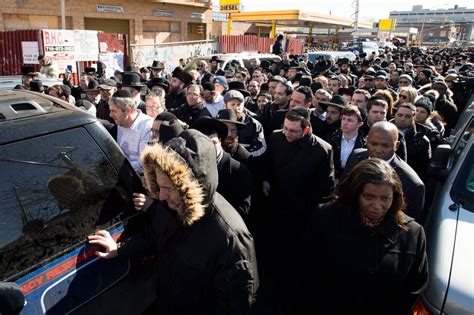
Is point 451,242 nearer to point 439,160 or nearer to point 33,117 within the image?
point 439,160

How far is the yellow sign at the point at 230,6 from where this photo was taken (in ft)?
92.1

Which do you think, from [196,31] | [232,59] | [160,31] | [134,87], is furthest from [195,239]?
[196,31]

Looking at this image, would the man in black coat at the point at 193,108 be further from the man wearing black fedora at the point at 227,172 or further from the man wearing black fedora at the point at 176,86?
the man wearing black fedora at the point at 227,172

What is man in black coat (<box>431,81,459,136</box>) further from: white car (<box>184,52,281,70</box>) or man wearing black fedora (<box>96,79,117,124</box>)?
white car (<box>184,52,281,70</box>)

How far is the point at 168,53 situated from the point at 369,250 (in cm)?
1787

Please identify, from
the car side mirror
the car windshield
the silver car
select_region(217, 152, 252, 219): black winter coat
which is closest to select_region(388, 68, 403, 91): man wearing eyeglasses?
the car side mirror

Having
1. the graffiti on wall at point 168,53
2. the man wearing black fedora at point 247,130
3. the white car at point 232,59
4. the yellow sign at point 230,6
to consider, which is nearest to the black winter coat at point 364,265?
the man wearing black fedora at point 247,130

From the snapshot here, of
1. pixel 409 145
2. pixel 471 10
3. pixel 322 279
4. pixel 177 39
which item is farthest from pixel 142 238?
pixel 471 10

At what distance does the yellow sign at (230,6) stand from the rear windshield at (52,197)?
2829cm

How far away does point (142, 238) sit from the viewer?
2.21 meters

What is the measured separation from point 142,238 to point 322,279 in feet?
3.97

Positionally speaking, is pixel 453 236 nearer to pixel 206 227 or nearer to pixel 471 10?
pixel 206 227

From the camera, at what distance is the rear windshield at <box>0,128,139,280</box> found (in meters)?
1.71

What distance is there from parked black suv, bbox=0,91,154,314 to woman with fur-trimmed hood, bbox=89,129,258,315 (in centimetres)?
12
